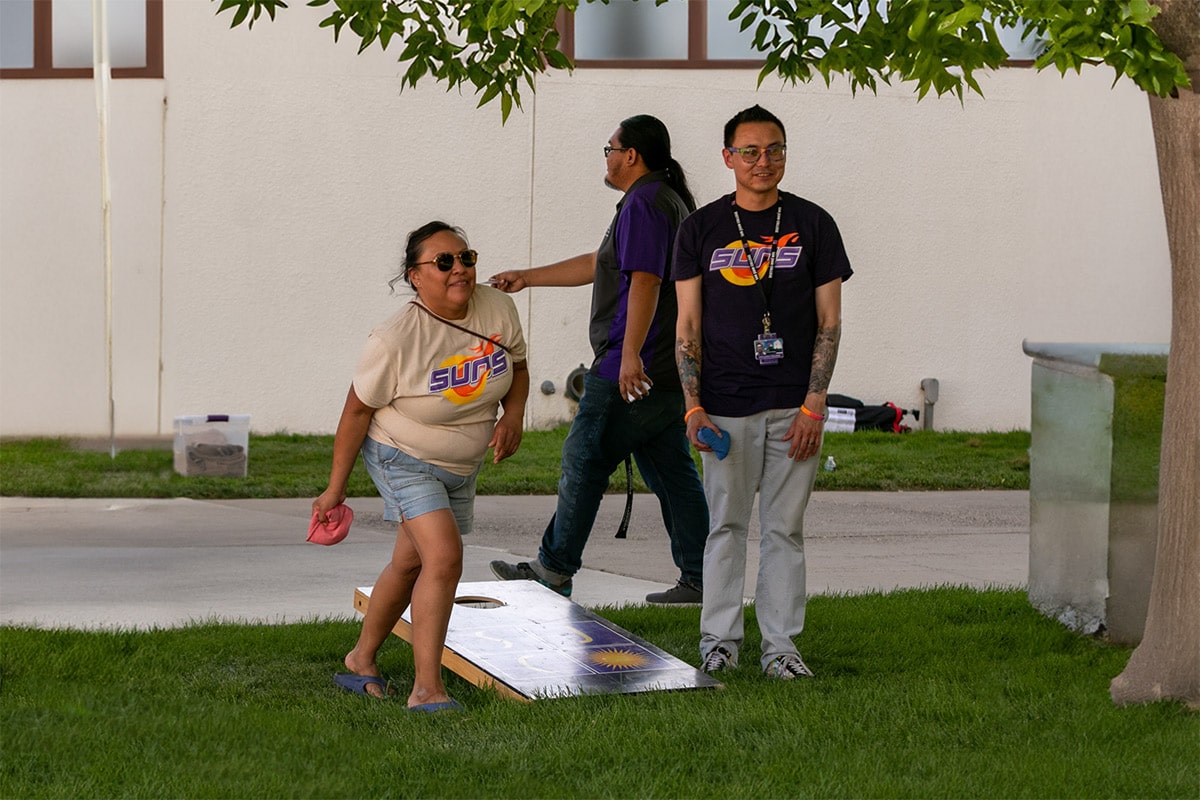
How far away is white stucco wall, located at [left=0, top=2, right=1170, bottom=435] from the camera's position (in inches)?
568

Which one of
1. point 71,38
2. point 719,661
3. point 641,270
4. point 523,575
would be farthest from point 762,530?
point 71,38

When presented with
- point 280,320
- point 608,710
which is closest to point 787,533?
point 608,710

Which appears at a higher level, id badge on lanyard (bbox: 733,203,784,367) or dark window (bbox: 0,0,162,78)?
dark window (bbox: 0,0,162,78)

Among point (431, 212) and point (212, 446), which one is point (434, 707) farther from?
point (431, 212)

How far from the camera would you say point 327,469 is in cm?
1199

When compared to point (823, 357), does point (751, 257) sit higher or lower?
higher

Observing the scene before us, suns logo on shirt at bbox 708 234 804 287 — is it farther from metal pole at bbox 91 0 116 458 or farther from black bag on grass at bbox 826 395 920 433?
black bag on grass at bbox 826 395 920 433

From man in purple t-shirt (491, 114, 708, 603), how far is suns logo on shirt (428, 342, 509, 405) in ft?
3.45

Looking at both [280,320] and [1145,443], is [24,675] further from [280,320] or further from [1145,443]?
[280,320]

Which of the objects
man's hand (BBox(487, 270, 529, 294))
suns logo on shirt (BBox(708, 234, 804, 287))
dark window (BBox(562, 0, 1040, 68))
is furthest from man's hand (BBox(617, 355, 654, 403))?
dark window (BBox(562, 0, 1040, 68))

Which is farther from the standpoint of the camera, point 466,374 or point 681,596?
point 681,596

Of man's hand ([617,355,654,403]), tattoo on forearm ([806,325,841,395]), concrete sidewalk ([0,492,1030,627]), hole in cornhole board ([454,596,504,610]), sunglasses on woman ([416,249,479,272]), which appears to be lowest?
concrete sidewalk ([0,492,1030,627])

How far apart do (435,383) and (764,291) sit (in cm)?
118

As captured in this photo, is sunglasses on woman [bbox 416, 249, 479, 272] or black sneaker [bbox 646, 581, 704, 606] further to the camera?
black sneaker [bbox 646, 581, 704, 606]
